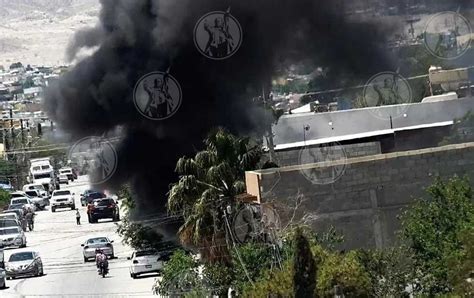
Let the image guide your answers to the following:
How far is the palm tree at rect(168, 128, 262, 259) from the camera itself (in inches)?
1038

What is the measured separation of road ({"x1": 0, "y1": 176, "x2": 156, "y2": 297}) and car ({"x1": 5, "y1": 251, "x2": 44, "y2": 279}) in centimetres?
18

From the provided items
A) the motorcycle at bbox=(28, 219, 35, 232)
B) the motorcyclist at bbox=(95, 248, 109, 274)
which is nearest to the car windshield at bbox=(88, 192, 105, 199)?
the motorcycle at bbox=(28, 219, 35, 232)

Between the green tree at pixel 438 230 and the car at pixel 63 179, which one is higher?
the car at pixel 63 179

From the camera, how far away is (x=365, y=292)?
19.7m

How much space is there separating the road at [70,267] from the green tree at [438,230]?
8.78 m

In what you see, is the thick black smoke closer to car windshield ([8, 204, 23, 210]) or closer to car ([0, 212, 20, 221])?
car ([0, 212, 20, 221])

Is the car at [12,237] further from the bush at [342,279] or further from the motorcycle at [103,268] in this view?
the bush at [342,279]

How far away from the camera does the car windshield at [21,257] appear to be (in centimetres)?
3281

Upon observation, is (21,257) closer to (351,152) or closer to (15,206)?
(351,152)

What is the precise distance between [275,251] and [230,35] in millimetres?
12299

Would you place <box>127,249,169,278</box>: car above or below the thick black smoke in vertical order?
below

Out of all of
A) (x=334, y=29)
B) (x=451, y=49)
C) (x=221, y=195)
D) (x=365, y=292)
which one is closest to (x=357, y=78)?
(x=334, y=29)

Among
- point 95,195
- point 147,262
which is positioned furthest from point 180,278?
point 95,195

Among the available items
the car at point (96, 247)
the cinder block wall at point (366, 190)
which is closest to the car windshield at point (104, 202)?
the car at point (96, 247)
